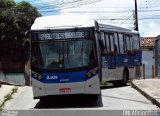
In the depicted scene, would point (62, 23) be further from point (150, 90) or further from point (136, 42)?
point (136, 42)

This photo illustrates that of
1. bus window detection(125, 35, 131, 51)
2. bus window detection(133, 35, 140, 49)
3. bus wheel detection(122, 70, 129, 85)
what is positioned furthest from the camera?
bus window detection(133, 35, 140, 49)

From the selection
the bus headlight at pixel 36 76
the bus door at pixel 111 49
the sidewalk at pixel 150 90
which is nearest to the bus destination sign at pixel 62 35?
the bus headlight at pixel 36 76

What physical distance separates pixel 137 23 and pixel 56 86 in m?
31.3

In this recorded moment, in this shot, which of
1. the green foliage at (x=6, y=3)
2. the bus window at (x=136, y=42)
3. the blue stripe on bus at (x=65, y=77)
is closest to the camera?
the blue stripe on bus at (x=65, y=77)

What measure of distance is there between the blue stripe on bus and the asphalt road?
3.24 feet

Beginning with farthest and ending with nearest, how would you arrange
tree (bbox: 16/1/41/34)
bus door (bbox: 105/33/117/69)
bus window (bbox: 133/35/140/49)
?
1. tree (bbox: 16/1/41/34)
2. bus window (bbox: 133/35/140/49)
3. bus door (bbox: 105/33/117/69)

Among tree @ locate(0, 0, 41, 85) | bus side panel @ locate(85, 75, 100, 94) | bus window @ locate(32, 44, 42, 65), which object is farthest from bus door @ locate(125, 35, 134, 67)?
tree @ locate(0, 0, 41, 85)

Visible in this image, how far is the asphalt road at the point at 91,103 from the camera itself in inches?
674

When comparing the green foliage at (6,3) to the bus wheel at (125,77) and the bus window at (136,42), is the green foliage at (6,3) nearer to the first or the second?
the bus window at (136,42)

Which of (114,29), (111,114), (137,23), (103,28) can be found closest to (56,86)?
(111,114)

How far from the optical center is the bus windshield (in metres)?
17.5

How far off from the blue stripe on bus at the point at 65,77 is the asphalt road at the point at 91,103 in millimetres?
989

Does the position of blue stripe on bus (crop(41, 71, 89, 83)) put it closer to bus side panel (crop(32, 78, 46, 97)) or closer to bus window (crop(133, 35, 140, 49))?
bus side panel (crop(32, 78, 46, 97))

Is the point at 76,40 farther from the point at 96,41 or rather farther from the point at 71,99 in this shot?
the point at 71,99
